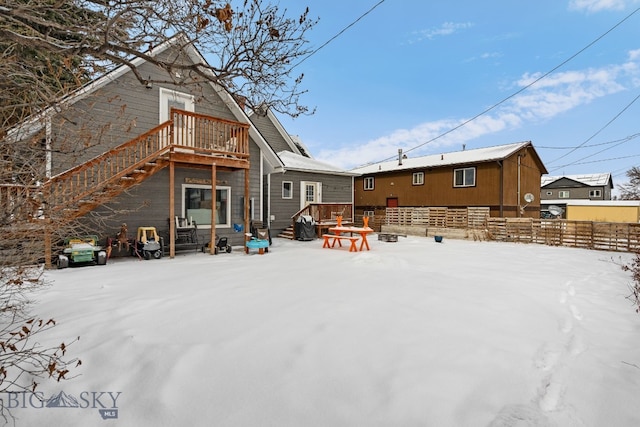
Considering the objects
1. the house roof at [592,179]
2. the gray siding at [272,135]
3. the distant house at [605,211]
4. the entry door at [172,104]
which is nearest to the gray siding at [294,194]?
the gray siding at [272,135]

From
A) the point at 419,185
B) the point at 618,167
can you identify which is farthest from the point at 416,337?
the point at 618,167

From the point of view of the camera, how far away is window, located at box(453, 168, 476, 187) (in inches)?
711

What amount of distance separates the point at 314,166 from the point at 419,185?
835cm

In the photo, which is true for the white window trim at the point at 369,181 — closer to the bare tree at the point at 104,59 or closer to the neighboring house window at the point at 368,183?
the neighboring house window at the point at 368,183

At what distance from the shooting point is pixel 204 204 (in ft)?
32.3

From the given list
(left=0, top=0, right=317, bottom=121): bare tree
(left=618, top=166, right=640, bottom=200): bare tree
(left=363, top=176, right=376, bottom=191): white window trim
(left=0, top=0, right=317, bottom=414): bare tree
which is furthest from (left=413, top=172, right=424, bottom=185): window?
(left=0, top=0, right=317, bottom=121): bare tree

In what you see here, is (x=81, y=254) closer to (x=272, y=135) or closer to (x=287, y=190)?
(x=287, y=190)

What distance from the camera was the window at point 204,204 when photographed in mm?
9492

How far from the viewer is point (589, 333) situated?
3525 millimetres

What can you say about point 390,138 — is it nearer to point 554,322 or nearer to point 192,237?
point 192,237

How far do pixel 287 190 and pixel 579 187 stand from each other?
38.1 metres

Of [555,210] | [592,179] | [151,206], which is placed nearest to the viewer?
[151,206]

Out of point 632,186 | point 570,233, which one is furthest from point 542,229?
point 632,186

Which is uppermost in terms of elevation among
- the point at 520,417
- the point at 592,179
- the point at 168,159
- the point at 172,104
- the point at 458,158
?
the point at 592,179
